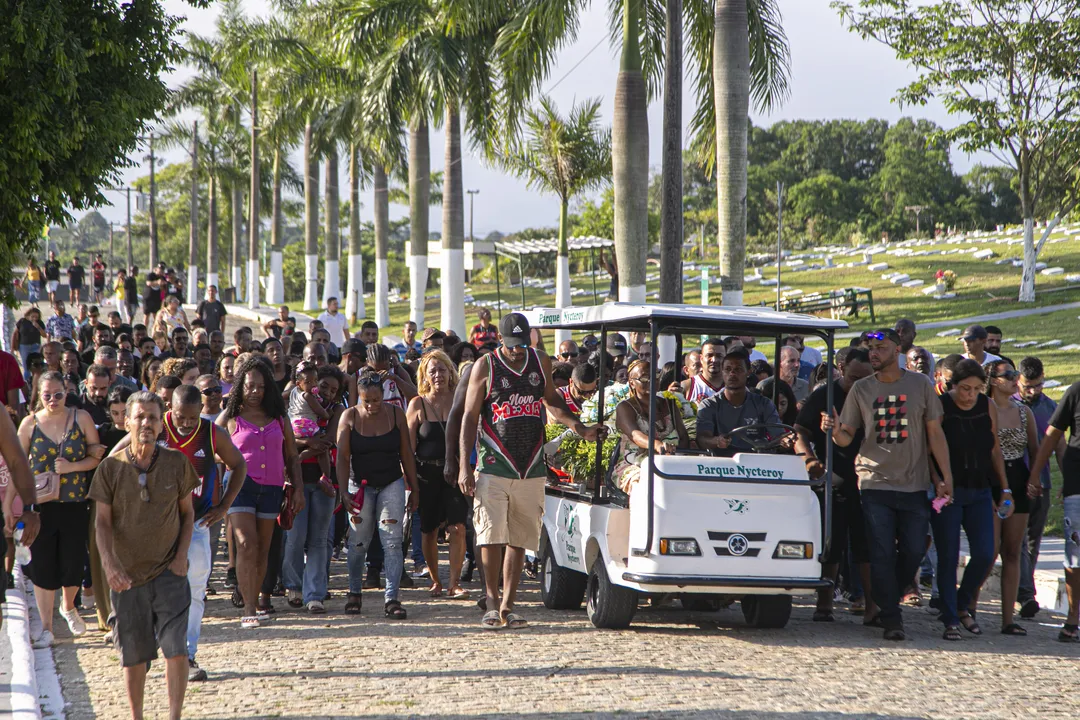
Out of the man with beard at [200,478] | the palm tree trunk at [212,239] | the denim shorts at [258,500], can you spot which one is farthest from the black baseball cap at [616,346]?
the palm tree trunk at [212,239]

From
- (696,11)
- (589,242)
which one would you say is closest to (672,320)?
(696,11)

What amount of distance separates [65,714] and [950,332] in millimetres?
24396

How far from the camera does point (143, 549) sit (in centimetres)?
600

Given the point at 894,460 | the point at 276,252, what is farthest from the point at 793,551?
the point at 276,252

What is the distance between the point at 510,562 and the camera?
8.52m

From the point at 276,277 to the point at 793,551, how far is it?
152 ft

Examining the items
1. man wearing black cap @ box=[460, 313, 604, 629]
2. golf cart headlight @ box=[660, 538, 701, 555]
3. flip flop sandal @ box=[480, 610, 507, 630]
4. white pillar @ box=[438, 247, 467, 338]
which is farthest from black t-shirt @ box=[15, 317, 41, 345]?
golf cart headlight @ box=[660, 538, 701, 555]

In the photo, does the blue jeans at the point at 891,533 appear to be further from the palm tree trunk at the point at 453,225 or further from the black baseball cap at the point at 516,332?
the palm tree trunk at the point at 453,225

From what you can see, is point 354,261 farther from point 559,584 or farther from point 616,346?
point 559,584

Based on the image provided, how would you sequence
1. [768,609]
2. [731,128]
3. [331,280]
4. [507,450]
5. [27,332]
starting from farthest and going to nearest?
1. [331,280]
2. [27,332]
3. [731,128]
4. [507,450]
5. [768,609]

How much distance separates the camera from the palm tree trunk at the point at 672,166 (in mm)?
15633

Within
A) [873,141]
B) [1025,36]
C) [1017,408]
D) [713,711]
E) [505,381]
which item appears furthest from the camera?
[873,141]

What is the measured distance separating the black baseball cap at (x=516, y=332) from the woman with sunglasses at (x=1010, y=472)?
3.04 metres

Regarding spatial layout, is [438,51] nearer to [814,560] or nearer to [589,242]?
[814,560]
